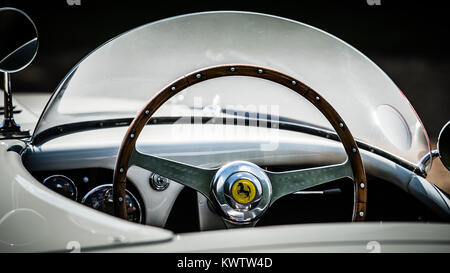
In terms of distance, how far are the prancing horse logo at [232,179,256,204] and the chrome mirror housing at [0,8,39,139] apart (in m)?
0.73

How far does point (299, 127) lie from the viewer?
1689mm

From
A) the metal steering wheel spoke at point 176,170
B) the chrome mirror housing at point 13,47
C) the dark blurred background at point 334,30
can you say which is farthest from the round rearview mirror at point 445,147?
the dark blurred background at point 334,30

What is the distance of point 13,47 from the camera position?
1.64 m

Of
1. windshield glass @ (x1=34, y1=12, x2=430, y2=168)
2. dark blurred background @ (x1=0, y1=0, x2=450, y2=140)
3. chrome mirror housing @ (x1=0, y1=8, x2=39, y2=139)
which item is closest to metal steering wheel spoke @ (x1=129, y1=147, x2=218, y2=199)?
windshield glass @ (x1=34, y1=12, x2=430, y2=168)

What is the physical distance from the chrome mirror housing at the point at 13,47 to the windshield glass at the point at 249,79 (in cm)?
15

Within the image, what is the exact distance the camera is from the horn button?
4.30 feet

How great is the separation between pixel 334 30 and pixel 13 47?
545 cm

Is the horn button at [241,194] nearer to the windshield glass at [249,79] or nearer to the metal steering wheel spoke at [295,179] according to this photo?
the metal steering wheel spoke at [295,179]

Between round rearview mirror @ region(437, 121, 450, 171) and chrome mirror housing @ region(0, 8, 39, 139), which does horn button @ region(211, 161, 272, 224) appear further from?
chrome mirror housing @ region(0, 8, 39, 139)

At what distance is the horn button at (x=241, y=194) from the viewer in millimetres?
1310

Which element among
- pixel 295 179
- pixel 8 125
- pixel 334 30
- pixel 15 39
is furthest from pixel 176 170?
pixel 334 30

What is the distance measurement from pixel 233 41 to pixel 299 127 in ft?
1.24

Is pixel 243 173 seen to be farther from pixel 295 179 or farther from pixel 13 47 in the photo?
pixel 13 47
